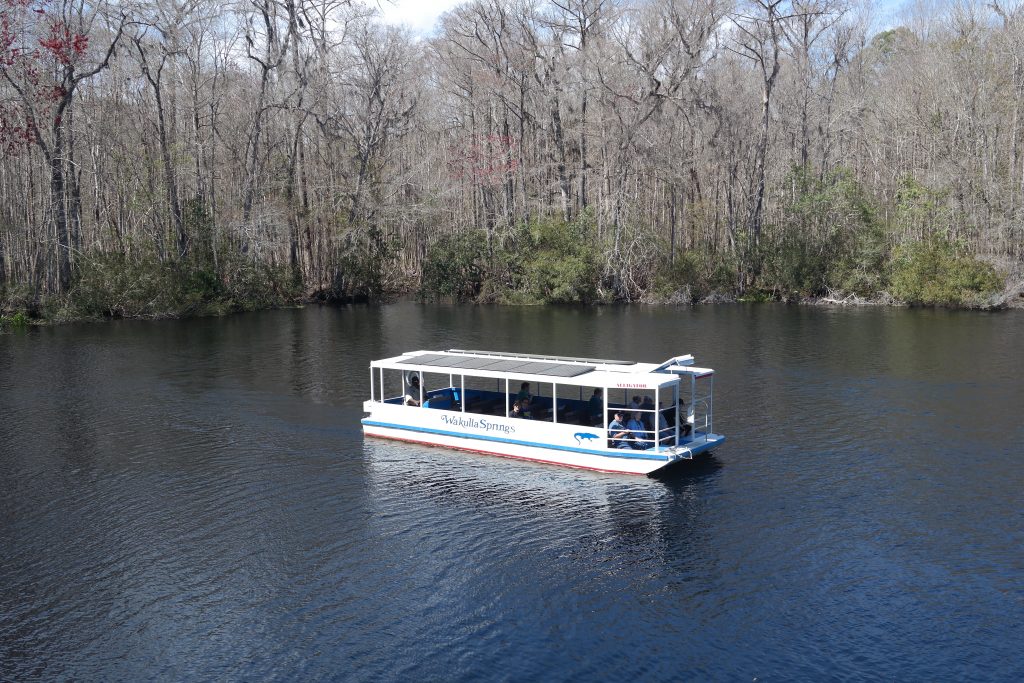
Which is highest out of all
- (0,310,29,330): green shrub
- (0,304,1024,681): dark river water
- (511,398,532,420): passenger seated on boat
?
(0,310,29,330): green shrub

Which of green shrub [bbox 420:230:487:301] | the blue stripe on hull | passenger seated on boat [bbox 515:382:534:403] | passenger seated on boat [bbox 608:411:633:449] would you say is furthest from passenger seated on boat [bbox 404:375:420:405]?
green shrub [bbox 420:230:487:301]

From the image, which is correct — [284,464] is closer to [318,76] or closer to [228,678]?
[228,678]

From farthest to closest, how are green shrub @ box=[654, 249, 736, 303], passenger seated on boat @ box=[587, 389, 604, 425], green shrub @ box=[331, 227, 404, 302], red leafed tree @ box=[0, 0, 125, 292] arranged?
green shrub @ box=[331, 227, 404, 302] → green shrub @ box=[654, 249, 736, 303] → red leafed tree @ box=[0, 0, 125, 292] → passenger seated on boat @ box=[587, 389, 604, 425]

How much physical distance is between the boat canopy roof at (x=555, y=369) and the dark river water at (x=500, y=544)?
291 centimetres

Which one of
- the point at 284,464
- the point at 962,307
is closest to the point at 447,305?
the point at 962,307

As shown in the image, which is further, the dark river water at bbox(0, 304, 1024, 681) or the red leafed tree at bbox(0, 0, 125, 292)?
the red leafed tree at bbox(0, 0, 125, 292)

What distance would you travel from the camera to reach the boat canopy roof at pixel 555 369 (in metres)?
28.7

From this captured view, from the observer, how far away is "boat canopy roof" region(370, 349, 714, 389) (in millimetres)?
28719

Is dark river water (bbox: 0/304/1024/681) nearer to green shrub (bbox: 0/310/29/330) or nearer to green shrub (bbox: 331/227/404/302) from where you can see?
green shrub (bbox: 0/310/29/330)

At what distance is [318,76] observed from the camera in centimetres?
7788

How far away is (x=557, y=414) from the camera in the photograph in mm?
31094

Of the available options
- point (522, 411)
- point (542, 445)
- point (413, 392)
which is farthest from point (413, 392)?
point (542, 445)

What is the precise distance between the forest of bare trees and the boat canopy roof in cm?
4133

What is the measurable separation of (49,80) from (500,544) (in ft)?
183
